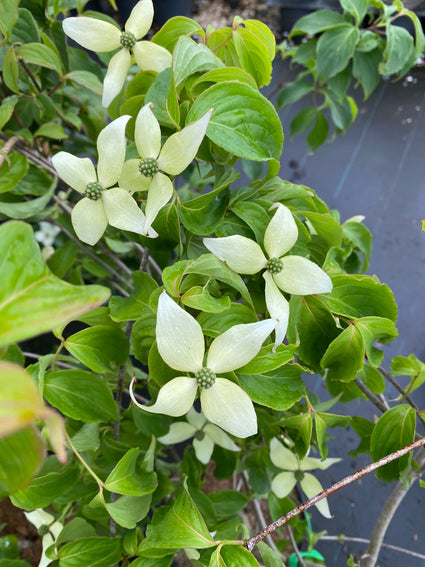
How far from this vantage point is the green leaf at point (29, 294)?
0.17m

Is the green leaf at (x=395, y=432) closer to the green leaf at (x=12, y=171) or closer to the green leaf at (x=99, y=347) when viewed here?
the green leaf at (x=99, y=347)

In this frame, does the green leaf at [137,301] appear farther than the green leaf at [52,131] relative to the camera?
No

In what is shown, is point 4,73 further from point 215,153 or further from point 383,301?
point 383,301

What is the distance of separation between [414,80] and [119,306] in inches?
53.2

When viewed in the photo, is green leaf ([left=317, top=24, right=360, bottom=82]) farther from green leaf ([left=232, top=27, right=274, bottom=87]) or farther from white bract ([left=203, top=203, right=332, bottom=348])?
white bract ([left=203, top=203, right=332, bottom=348])

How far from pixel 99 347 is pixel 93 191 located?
0.13 metres

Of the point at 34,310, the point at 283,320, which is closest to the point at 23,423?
the point at 34,310

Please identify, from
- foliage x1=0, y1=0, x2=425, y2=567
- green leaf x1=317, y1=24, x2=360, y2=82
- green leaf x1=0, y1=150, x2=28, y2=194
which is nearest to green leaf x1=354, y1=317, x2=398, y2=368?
foliage x1=0, y1=0, x2=425, y2=567

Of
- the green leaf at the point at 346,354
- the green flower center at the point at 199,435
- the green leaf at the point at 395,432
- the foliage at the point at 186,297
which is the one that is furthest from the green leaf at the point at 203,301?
the green flower center at the point at 199,435

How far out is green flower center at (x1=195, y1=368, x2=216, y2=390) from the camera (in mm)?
323

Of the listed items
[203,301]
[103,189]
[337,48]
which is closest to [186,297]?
[203,301]

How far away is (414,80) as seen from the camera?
55.3 inches

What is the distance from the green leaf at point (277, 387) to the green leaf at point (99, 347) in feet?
0.38

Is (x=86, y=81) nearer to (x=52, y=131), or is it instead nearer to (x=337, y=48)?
(x=52, y=131)
